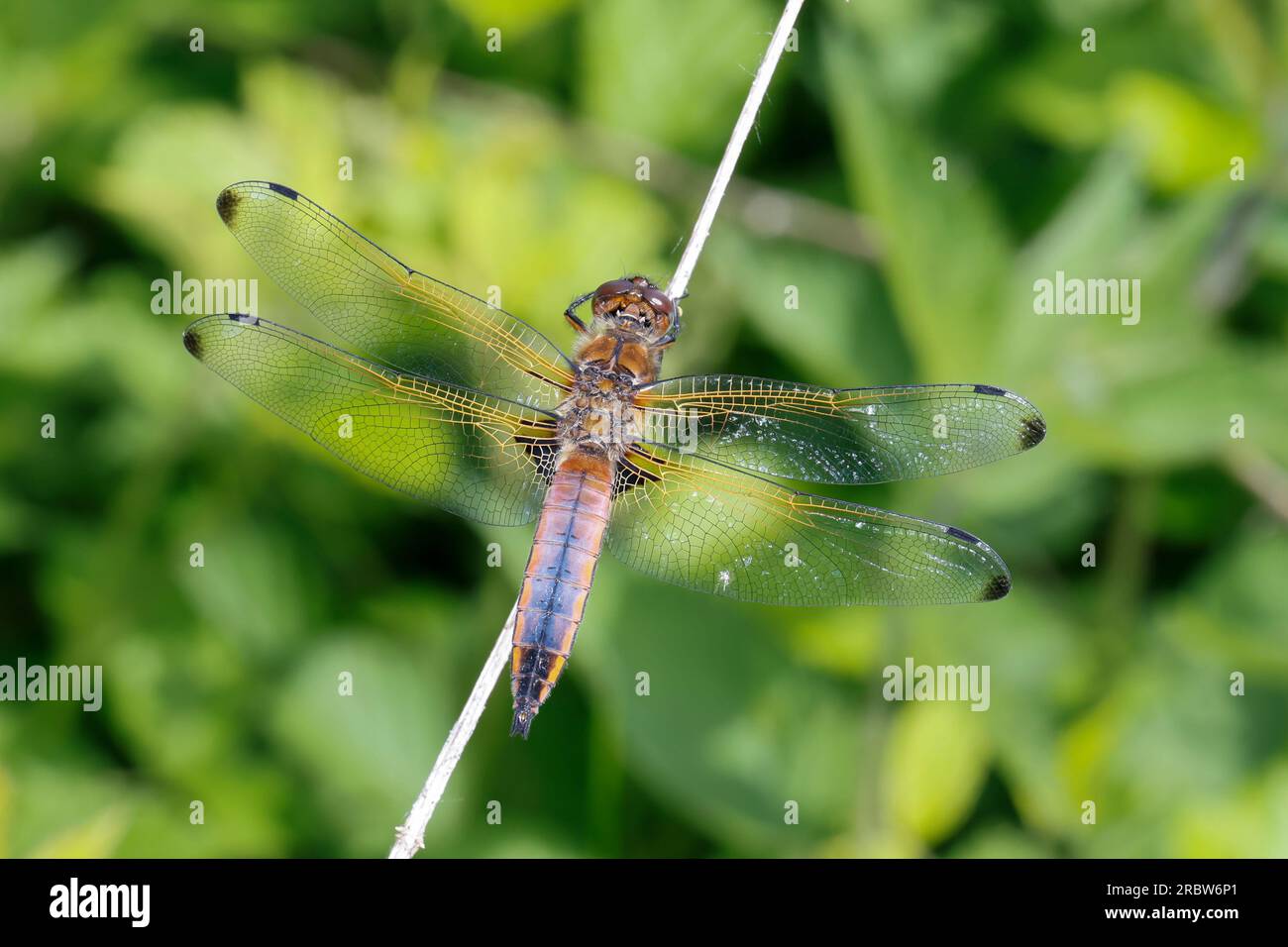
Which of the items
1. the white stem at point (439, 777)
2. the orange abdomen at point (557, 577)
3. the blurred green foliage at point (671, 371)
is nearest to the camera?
the white stem at point (439, 777)

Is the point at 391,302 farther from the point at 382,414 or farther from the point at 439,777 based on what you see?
the point at 439,777

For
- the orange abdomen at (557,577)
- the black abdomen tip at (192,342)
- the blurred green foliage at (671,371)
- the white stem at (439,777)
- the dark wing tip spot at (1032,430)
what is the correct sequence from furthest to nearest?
the blurred green foliage at (671,371) < the black abdomen tip at (192,342) < the dark wing tip spot at (1032,430) < the orange abdomen at (557,577) < the white stem at (439,777)

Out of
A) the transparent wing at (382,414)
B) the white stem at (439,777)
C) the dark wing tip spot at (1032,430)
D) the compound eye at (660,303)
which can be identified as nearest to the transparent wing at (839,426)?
the dark wing tip spot at (1032,430)

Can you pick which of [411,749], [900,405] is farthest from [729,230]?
[411,749]

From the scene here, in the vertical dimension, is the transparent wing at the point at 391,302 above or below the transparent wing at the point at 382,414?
above

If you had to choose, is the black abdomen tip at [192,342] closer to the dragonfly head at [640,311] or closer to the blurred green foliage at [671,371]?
the blurred green foliage at [671,371]

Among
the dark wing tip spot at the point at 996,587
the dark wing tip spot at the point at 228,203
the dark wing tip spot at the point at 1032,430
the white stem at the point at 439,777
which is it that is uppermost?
the dark wing tip spot at the point at 228,203
